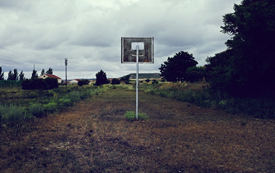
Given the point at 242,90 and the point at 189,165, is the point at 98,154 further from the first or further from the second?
the point at 242,90

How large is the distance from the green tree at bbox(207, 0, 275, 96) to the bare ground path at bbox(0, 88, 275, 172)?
4656mm

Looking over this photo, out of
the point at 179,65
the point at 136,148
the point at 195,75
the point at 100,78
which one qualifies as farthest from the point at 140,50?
the point at 100,78

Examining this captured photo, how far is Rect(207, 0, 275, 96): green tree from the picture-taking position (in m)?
10.3

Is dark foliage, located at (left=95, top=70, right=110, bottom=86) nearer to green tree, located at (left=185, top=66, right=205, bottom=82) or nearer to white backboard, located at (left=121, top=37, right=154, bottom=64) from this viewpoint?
green tree, located at (left=185, top=66, right=205, bottom=82)

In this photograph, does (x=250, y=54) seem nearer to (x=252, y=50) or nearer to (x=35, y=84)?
(x=252, y=50)

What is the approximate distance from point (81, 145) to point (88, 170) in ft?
5.77

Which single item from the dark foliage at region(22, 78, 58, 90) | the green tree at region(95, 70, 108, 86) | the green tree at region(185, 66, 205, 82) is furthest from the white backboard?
the green tree at region(95, 70, 108, 86)

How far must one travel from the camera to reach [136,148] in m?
5.60

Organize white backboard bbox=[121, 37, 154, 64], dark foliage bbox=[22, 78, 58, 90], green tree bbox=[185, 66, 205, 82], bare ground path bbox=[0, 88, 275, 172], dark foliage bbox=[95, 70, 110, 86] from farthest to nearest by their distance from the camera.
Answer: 1. dark foliage bbox=[95, 70, 110, 86]
2. dark foliage bbox=[22, 78, 58, 90]
3. green tree bbox=[185, 66, 205, 82]
4. white backboard bbox=[121, 37, 154, 64]
5. bare ground path bbox=[0, 88, 275, 172]

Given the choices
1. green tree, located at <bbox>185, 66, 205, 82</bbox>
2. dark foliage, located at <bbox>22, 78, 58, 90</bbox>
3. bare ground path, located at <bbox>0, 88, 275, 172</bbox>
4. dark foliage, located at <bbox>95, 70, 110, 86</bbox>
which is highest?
dark foliage, located at <bbox>95, 70, 110, 86</bbox>

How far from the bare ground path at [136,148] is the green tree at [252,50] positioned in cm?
466

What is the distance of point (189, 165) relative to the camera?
4.48m

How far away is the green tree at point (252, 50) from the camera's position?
10.3 meters

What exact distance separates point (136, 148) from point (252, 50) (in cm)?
956
